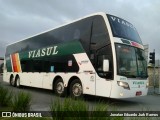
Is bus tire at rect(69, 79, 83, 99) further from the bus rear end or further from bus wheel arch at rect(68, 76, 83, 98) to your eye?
the bus rear end

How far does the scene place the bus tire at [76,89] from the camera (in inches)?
508

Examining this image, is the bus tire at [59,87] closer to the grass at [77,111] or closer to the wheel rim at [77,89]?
the wheel rim at [77,89]

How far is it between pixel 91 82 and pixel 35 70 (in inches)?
259

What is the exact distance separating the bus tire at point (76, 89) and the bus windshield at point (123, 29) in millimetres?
3059

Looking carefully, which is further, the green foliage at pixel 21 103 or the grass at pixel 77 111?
the green foliage at pixel 21 103

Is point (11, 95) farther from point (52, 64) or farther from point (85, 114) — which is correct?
point (52, 64)

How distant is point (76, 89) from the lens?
13195mm

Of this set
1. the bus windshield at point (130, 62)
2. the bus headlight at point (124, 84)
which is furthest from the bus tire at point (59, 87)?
the bus windshield at point (130, 62)

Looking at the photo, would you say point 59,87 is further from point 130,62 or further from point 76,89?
point 130,62

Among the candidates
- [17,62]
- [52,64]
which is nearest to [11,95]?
[52,64]

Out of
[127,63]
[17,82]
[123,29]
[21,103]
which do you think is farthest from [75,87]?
[17,82]

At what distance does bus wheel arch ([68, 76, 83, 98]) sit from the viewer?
1293 cm

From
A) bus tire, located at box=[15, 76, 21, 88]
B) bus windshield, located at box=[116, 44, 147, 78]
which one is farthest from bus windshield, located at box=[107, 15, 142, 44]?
bus tire, located at box=[15, 76, 21, 88]

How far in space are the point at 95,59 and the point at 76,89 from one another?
2.05 meters
